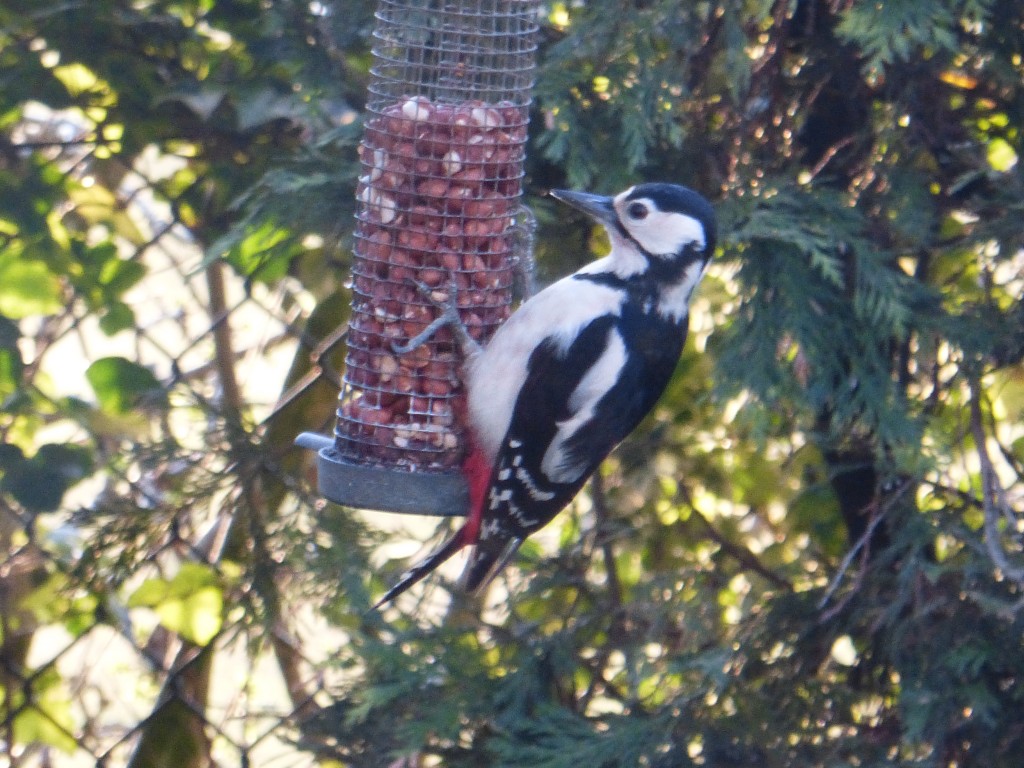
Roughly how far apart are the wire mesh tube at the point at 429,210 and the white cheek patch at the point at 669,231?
0.66ft

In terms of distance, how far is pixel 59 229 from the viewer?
6.39 feet

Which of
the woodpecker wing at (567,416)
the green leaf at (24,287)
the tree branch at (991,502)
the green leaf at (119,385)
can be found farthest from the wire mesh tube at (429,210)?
the tree branch at (991,502)

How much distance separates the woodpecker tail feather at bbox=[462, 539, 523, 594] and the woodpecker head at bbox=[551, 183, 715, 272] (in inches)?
20.3

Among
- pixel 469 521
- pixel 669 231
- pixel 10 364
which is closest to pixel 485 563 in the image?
pixel 469 521

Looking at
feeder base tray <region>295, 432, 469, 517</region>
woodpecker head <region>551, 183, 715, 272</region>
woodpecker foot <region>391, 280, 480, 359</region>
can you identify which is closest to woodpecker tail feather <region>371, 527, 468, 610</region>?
feeder base tray <region>295, 432, 469, 517</region>

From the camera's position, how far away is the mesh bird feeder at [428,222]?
1668 millimetres

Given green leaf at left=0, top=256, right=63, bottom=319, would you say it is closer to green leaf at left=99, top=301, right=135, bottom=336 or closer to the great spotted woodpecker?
green leaf at left=99, top=301, right=135, bottom=336

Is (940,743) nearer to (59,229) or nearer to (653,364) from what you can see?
(653,364)

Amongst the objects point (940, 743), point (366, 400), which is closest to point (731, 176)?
point (366, 400)

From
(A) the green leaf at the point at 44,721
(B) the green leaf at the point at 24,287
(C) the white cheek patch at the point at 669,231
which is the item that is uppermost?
(C) the white cheek patch at the point at 669,231

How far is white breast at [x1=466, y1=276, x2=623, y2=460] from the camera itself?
5.64 feet

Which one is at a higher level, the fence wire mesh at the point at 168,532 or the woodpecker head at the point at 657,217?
the woodpecker head at the point at 657,217

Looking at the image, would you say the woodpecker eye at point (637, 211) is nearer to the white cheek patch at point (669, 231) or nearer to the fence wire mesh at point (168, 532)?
the white cheek patch at point (669, 231)

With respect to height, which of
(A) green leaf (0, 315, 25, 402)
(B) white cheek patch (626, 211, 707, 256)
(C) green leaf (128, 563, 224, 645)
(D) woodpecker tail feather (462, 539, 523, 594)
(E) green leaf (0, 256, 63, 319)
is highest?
(B) white cheek patch (626, 211, 707, 256)
